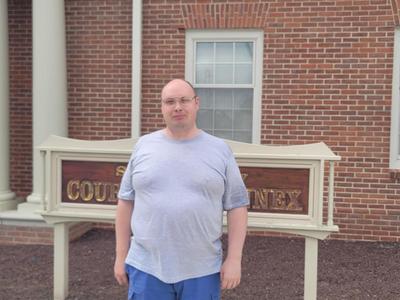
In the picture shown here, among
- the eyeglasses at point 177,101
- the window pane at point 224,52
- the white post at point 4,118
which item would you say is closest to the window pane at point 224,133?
the window pane at point 224,52

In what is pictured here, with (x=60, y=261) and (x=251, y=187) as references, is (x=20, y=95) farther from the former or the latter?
(x=251, y=187)

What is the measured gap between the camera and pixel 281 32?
20.9 ft

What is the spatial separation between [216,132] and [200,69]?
853 mm

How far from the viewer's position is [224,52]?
21.8ft

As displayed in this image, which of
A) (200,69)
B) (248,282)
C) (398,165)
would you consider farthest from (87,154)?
(398,165)

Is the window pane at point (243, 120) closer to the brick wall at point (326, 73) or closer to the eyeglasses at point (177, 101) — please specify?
the brick wall at point (326, 73)

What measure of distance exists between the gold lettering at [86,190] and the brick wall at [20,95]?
10.6 ft

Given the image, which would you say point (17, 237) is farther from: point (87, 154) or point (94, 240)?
point (87, 154)

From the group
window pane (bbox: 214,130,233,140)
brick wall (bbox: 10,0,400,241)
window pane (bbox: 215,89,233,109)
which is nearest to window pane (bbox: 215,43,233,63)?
brick wall (bbox: 10,0,400,241)

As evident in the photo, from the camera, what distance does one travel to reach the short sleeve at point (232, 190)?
2.46 m

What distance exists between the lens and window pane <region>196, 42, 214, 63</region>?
6.66 m

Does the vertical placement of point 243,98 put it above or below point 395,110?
above

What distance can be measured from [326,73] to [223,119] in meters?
1.43

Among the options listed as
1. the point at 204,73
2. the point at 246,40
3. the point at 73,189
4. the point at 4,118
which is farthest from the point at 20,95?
the point at 73,189
